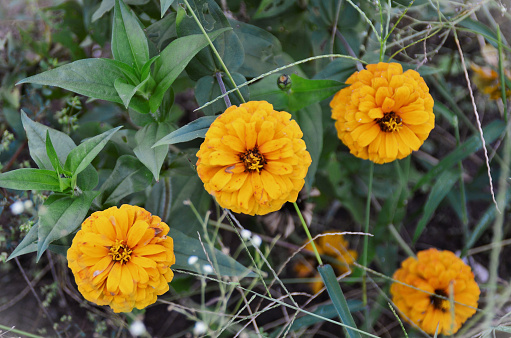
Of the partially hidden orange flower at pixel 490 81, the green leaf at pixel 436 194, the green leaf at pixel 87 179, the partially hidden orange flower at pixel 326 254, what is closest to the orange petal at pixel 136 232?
the green leaf at pixel 87 179

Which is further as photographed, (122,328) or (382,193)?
(382,193)

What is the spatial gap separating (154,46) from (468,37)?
123 cm

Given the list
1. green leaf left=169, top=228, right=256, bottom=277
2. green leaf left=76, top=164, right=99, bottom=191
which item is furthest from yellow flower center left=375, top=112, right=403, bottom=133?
green leaf left=76, top=164, right=99, bottom=191

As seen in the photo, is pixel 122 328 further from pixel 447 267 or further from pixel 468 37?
pixel 468 37

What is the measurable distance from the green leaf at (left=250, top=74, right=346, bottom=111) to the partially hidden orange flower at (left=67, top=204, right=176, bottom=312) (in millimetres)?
457

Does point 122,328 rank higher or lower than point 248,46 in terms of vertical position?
lower

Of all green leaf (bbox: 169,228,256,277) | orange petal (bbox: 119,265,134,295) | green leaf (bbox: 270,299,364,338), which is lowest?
green leaf (bbox: 270,299,364,338)

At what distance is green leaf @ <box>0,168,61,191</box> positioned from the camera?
2.96ft

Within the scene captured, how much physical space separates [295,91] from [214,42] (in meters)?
0.25

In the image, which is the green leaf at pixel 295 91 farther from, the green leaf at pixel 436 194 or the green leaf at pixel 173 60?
the green leaf at pixel 436 194

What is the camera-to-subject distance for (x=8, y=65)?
64.0 inches

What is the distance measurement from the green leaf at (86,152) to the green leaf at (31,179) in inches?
1.7

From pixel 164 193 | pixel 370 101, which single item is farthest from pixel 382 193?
pixel 164 193

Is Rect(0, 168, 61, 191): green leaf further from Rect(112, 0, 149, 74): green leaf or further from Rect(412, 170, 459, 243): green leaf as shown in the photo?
Rect(412, 170, 459, 243): green leaf
